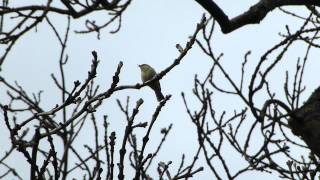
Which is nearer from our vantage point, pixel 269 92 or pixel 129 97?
pixel 269 92

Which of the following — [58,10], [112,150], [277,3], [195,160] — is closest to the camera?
[112,150]

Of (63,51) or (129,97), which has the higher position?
(63,51)

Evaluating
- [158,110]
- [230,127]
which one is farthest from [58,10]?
Answer: [230,127]

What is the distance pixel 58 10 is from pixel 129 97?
1.89m

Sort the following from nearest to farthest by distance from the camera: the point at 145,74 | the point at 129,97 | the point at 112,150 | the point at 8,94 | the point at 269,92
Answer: the point at 112,150, the point at 269,92, the point at 129,97, the point at 8,94, the point at 145,74

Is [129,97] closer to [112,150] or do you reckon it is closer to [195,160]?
[195,160]

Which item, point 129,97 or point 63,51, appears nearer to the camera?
point 129,97

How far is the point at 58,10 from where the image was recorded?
3184 millimetres

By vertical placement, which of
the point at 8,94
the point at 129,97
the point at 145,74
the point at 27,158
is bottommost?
the point at 27,158

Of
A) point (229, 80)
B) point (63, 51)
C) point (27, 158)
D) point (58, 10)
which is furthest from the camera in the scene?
point (63, 51)

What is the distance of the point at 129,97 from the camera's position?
496 cm

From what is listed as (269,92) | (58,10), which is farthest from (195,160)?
(58,10)

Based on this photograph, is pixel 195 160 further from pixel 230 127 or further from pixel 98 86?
pixel 98 86

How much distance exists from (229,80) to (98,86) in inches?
74.6
